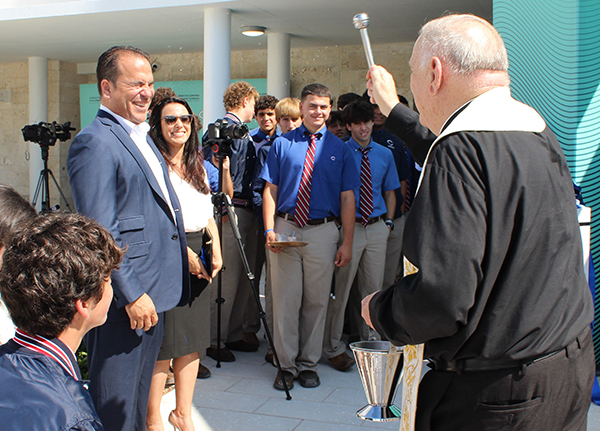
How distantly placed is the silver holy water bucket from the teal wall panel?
2.94 m

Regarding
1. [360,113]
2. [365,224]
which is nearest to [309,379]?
[365,224]

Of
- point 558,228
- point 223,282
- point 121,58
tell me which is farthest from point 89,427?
point 223,282

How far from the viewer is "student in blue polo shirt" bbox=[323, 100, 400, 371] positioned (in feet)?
14.7

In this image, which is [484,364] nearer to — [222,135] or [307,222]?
[307,222]

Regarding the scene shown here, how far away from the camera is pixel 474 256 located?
1.37 metres

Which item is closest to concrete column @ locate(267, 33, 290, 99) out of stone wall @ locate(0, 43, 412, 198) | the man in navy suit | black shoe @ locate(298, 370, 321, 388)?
stone wall @ locate(0, 43, 412, 198)

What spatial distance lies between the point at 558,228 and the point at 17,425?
1.39m

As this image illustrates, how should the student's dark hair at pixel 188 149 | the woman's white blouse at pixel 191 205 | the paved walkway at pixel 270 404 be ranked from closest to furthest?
the woman's white blouse at pixel 191 205
the student's dark hair at pixel 188 149
the paved walkway at pixel 270 404

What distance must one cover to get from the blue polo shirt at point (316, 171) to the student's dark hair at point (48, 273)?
8.76 ft

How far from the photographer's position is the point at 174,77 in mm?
11977

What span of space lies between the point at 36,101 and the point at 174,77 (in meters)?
3.05

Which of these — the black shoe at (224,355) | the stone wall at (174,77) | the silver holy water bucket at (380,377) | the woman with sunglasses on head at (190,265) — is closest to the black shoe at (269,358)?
the black shoe at (224,355)

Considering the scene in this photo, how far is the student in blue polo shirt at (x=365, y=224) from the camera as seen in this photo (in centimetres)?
447

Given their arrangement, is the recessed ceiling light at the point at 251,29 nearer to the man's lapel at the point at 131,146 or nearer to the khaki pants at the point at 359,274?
the khaki pants at the point at 359,274
